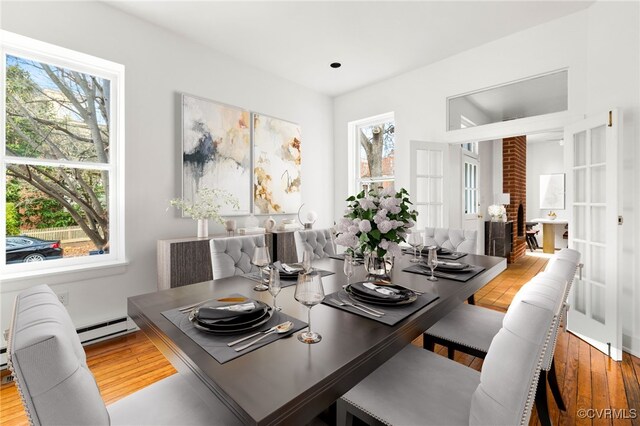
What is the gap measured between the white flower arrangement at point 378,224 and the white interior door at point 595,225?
6.54ft

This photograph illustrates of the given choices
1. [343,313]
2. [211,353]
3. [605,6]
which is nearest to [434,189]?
[605,6]

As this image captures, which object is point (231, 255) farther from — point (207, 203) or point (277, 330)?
point (207, 203)

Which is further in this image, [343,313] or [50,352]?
[343,313]

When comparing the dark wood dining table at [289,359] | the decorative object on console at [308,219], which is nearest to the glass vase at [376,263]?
the dark wood dining table at [289,359]

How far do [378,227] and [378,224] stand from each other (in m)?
0.02

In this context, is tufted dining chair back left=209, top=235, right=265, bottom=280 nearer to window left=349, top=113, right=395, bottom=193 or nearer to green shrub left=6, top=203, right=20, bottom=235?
green shrub left=6, top=203, right=20, bottom=235

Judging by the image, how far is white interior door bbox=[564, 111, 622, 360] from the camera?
239 centimetres

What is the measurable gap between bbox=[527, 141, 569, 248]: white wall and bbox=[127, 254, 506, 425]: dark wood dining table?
846cm

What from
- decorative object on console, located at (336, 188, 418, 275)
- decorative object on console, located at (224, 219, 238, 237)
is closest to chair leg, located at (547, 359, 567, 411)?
decorative object on console, located at (336, 188, 418, 275)

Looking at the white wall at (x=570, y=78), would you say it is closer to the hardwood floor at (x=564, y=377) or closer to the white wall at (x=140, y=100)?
the hardwood floor at (x=564, y=377)

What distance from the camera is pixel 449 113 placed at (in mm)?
3834

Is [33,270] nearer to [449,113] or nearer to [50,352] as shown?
[50,352]

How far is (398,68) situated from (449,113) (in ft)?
2.95

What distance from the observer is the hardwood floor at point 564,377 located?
1715mm
